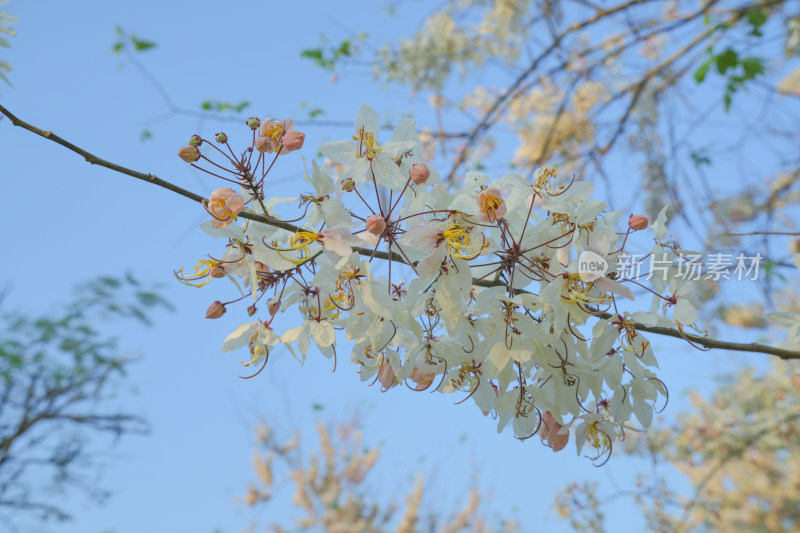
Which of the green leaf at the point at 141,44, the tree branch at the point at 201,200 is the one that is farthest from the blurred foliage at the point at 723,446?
the green leaf at the point at 141,44

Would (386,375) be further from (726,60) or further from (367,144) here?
(726,60)

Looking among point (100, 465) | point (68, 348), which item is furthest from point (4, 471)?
point (68, 348)

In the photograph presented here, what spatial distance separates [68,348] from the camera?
5.01 metres

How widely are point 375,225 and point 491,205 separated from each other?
0.13m

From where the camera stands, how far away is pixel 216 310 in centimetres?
83

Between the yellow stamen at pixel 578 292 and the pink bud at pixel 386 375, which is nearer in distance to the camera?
the yellow stamen at pixel 578 292

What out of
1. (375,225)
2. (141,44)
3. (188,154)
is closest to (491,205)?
(375,225)

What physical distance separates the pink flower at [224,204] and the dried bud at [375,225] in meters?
0.15

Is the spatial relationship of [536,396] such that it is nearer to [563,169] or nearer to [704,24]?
[704,24]

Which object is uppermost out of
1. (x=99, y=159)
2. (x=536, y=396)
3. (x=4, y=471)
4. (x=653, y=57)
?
(x=653, y=57)

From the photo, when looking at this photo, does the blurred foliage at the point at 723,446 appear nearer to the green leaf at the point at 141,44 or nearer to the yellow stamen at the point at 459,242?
the yellow stamen at the point at 459,242

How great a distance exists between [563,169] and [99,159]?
2831 mm

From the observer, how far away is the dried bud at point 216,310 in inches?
32.6

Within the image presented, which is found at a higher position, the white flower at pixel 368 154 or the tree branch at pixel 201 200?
the white flower at pixel 368 154
